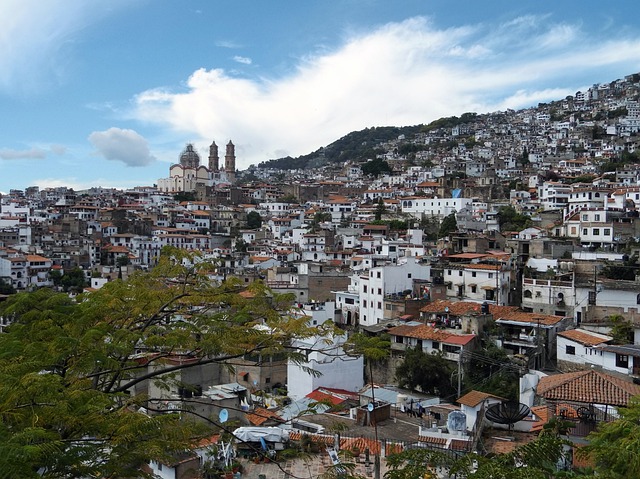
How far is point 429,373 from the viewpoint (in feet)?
64.3

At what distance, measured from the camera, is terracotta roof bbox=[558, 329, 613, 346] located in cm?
1777

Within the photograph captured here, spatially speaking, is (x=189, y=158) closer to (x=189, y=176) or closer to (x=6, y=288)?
(x=189, y=176)

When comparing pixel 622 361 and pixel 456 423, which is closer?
pixel 456 423

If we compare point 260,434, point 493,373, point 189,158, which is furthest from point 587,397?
point 189,158

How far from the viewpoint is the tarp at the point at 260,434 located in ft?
34.9

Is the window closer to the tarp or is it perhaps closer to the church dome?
the tarp

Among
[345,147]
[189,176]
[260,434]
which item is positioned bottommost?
[260,434]

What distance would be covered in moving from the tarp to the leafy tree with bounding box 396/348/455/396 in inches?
376

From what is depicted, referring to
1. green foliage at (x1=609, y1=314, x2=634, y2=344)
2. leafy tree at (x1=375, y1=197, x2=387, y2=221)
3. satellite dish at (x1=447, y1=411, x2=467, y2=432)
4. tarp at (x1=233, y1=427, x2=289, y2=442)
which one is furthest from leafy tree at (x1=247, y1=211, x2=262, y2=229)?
tarp at (x1=233, y1=427, x2=289, y2=442)

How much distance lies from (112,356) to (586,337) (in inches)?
615

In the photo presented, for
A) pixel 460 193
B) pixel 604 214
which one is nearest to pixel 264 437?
pixel 604 214

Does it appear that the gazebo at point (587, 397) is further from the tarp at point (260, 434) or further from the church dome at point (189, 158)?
the church dome at point (189, 158)

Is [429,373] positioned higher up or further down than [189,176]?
further down

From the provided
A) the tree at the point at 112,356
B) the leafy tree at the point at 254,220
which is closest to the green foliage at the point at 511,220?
the leafy tree at the point at 254,220
